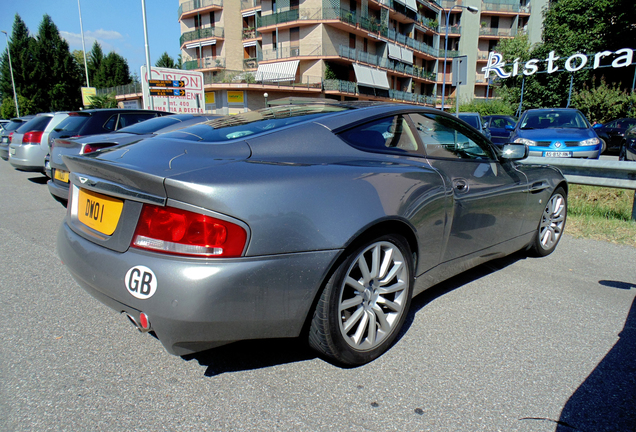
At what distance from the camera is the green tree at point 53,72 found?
52969 millimetres

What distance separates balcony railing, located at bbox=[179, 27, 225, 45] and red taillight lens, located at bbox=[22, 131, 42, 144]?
40.6m

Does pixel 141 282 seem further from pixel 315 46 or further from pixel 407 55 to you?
pixel 407 55

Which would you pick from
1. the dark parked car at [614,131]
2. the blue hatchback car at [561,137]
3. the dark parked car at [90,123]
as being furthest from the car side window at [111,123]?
the dark parked car at [614,131]

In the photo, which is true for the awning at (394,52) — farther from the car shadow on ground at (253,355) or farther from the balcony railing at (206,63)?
the car shadow on ground at (253,355)

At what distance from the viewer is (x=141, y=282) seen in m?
1.83

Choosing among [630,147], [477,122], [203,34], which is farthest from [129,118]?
[203,34]

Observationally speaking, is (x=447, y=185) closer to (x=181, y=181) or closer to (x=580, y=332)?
(x=580, y=332)

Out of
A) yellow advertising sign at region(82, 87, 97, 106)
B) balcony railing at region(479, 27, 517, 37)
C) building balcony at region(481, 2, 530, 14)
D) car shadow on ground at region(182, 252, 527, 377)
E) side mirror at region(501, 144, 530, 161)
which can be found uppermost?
building balcony at region(481, 2, 530, 14)

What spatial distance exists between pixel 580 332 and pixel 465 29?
65.6m

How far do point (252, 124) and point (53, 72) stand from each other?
63.2 meters

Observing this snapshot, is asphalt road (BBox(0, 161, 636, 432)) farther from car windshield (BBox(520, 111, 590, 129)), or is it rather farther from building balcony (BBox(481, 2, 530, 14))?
building balcony (BBox(481, 2, 530, 14))

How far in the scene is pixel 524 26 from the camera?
6022 centimetres

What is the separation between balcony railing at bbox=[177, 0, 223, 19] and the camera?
4525cm

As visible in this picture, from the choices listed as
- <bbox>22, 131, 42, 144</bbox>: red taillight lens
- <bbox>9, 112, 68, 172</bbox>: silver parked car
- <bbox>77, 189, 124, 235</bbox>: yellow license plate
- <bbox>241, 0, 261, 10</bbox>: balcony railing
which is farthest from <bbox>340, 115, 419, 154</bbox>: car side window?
<bbox>241, 0, 261, 10</bbox>: balcony railing
